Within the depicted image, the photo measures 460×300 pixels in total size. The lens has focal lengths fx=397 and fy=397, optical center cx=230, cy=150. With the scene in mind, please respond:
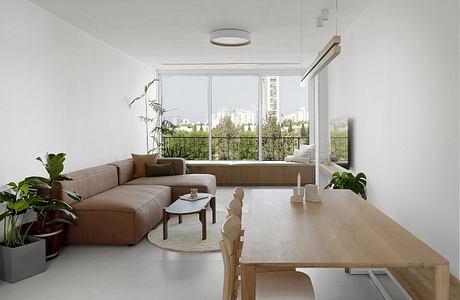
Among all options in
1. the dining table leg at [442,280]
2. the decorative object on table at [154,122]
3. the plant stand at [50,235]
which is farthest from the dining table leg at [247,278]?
the decorative object on table at [154,122]

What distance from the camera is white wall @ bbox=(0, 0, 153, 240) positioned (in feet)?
13.6

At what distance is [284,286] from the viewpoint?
2.25m

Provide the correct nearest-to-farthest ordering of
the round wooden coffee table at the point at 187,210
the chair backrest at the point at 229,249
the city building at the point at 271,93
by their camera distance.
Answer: the chair backrest at the point at 229,249 → the round wooden coffee table at the point at 187,210 → the city building at the point at 271,93

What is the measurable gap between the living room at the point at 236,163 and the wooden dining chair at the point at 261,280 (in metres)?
0.07

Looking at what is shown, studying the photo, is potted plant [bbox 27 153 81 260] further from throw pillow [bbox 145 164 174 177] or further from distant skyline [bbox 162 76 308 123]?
distant skyline [bbox 162 76 308 123]

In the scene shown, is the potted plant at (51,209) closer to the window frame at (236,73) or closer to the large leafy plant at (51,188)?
the large leafy plant at (51,188)

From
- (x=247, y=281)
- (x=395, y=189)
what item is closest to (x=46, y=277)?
(x=247, y=281)

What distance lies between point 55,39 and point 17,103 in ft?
4.10

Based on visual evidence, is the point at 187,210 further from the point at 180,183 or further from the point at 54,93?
the point at 54,93

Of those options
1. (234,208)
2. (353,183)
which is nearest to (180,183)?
(353,183)

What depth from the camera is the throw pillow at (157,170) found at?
23.5 feet

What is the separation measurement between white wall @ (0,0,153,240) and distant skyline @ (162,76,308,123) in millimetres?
2607

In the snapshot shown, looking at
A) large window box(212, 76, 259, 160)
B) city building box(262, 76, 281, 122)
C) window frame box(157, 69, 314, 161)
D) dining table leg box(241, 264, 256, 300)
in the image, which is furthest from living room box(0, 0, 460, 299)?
large window box(212, 76, 259, 160)

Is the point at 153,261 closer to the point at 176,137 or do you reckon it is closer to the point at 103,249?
the point at 103,249
